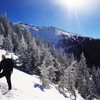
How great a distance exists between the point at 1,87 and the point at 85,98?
60.6 metres

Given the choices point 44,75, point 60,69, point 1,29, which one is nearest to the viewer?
point 44,75

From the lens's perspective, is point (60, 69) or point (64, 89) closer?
point (64, 89)

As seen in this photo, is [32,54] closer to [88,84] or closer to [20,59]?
[20,59]

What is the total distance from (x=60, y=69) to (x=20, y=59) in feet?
49.4

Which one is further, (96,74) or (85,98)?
(96,74)

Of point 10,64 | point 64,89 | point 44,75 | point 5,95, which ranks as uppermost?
point 10,64

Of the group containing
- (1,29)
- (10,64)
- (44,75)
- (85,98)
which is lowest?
A: (85,98)

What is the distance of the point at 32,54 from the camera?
7856 centimetres

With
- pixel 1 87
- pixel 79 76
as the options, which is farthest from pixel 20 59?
pixel 1 87

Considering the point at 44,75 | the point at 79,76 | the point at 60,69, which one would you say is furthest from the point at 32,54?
the point at 44,75

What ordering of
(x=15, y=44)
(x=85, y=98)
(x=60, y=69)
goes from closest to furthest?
1. (x=85, y=98)
2. (x=60, y=69)
3. (x=15, y=44)

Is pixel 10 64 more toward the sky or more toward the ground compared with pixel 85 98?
more toward the sky

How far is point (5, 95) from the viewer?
1578cm

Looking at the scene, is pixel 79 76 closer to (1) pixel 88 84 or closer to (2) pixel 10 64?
(1) pixel 88 84
